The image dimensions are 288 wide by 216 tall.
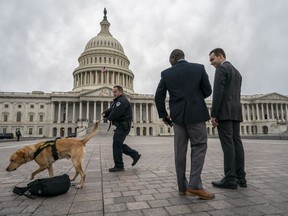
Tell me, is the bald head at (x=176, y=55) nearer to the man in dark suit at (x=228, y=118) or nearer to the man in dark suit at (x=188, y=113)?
the man in dark suit at (x=188, y=113)

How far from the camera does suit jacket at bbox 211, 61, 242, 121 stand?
4.49 m

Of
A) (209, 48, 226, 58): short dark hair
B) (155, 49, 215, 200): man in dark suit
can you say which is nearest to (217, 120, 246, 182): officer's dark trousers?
(155, 49, 215, 200): man in dark suit

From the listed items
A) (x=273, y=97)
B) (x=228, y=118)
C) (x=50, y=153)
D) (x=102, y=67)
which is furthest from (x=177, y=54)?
(x=273, y=97)

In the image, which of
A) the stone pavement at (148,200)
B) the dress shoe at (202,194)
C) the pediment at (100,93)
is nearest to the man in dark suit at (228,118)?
the stone pavement at (148,200)

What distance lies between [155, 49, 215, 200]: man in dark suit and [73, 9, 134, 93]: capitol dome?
242 ft

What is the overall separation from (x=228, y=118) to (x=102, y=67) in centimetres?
8074

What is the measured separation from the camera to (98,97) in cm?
7131

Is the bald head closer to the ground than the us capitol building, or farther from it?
closer to the ground

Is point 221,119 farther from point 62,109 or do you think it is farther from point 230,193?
point 62,109

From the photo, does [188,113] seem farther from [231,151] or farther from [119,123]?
[119,123]

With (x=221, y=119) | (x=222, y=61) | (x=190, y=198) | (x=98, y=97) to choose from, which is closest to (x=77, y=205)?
(x=190, y=198)

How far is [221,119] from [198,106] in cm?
92

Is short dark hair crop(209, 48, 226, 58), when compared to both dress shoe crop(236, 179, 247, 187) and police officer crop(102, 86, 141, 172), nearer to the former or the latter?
dress shoe crop(236, 179, 247, 187)

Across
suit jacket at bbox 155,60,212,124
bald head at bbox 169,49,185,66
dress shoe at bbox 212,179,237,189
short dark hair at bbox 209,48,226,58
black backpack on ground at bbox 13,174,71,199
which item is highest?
short dark hair at bbox 209,48,226,58
